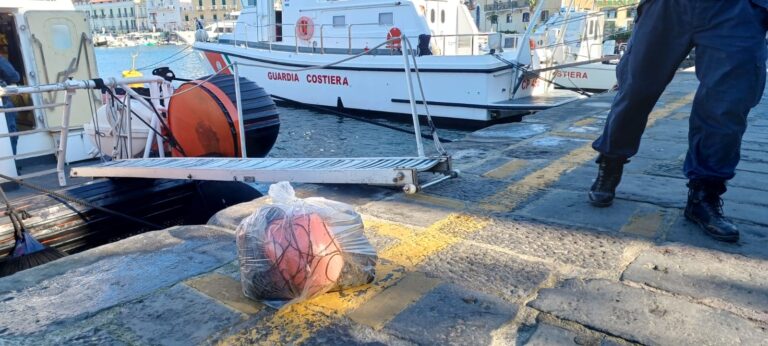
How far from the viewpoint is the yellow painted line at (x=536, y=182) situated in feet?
9.51

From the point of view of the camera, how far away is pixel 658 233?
2.42 m

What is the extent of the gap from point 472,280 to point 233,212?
1.43 metres

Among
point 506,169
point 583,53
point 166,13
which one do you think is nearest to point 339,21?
point 583,53

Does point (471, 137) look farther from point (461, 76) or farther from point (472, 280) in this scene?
point (461, 76)

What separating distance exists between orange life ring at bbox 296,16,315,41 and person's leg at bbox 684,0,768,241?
11.3m

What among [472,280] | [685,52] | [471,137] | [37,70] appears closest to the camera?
[472,280]

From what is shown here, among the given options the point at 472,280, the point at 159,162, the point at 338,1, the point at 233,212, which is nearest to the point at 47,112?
the point at 159,162

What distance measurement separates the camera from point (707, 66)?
2.21 metres

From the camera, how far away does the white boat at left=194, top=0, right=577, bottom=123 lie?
1027cm

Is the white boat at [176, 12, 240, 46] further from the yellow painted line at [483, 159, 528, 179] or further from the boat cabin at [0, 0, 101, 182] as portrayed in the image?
the yellow painted line at [483, 159, 528, 179]

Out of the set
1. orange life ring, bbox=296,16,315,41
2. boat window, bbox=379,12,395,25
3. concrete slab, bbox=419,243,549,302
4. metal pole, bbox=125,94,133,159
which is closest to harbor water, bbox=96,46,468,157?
orange life ring, bbox=296,16,315,41

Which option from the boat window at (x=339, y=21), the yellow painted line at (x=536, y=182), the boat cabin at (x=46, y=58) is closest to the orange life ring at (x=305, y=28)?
the boat window at (x=339, y=21)

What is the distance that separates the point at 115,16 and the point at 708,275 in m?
114

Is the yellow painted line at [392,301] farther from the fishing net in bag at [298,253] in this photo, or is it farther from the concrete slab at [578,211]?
the concrete slab at [578,211]
